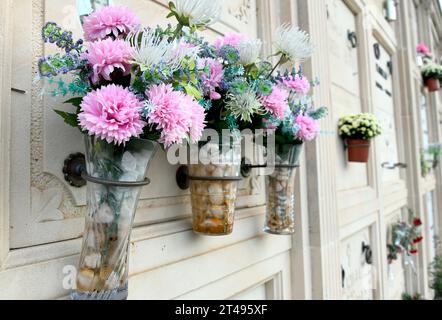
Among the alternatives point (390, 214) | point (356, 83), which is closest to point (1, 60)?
point (356, 83)

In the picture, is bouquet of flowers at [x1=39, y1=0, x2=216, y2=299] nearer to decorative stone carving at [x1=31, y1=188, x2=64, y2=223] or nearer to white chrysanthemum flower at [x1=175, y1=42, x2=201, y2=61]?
white chrysanthemum flower at [x1=175, y1=42, x2=201, y2=61]

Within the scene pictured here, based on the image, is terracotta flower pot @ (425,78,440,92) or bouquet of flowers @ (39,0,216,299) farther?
terracotta flower pot @ (425,78,440,92)

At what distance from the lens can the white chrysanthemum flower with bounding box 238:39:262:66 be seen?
85cm

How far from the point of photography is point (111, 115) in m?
0.55

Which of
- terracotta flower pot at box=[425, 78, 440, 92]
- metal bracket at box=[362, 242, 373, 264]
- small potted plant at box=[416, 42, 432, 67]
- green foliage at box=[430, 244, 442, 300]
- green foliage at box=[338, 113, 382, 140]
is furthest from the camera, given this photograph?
terracotta flower pot at box=[425, 78, 440, 92]

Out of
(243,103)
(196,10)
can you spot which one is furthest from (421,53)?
(196,10)

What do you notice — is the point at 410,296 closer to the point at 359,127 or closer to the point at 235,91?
the point at 359,127

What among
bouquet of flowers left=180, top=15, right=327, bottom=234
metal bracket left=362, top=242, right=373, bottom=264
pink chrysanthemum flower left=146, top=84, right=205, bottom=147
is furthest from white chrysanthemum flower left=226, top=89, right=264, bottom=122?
metal bracket left=362, top=242, right=373, bottom=264

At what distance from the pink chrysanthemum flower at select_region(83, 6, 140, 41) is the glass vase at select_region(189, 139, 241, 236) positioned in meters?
0.37

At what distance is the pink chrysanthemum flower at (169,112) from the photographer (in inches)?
22.3

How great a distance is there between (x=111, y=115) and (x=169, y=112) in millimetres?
99

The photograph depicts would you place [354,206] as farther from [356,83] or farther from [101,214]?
[101,214]

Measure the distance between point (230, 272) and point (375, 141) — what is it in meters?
A: 1.97

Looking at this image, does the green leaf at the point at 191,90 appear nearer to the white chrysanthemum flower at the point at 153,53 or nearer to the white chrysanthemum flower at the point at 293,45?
the white chrysanthemum flower at the point at 153,53
